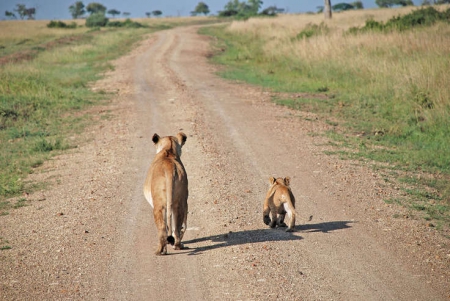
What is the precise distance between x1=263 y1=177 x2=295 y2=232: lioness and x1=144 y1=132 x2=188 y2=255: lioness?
1.25 m

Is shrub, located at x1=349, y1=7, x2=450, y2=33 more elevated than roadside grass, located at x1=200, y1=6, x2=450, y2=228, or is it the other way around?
shrub, located at x1=349, y1=7, x2=450, y2=33

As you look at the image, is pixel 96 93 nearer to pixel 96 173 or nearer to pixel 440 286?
pixel 96 173

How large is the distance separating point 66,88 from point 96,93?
167 cm

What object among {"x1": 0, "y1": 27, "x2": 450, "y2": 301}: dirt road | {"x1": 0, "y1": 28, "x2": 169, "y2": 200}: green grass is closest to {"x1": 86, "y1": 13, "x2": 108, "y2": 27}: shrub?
{"x1": 0, "y1": 28, "x2": 169, "y2": 200}: green grass

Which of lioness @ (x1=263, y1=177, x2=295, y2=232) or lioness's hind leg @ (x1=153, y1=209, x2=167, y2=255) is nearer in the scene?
lioness's hind leg @ (x1=153, y1=209, x2=167, y2=255)

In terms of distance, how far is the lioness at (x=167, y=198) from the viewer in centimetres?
626

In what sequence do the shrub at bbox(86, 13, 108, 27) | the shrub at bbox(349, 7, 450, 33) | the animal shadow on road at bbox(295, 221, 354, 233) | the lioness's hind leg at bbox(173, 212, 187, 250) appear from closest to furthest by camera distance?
the lioness's hind leg at bbox(173, 212, 187, 250) < the animal shadow on road at bbox(295, 221, 354, 233) < the shrub at bbox(349, 7, 450, 33) < the shrub at bbox(86, 13, 108, 27)

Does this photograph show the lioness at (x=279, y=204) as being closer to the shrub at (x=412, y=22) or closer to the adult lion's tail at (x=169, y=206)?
the adult lion's tail at (x=169, y=206)

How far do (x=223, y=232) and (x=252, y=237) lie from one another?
16.0 inches

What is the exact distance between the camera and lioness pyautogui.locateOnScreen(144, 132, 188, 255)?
6.26 m

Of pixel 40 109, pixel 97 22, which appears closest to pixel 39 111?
pixel 40 109

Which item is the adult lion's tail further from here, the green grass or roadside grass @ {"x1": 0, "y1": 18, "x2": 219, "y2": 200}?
the green grass

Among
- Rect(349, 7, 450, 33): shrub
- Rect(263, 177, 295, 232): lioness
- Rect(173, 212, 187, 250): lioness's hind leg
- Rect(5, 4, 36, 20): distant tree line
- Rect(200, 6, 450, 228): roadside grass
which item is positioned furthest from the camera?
Rect(5, 4, 36, 20): distant tree line

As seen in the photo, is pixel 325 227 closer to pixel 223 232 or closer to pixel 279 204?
pixel 279 204
